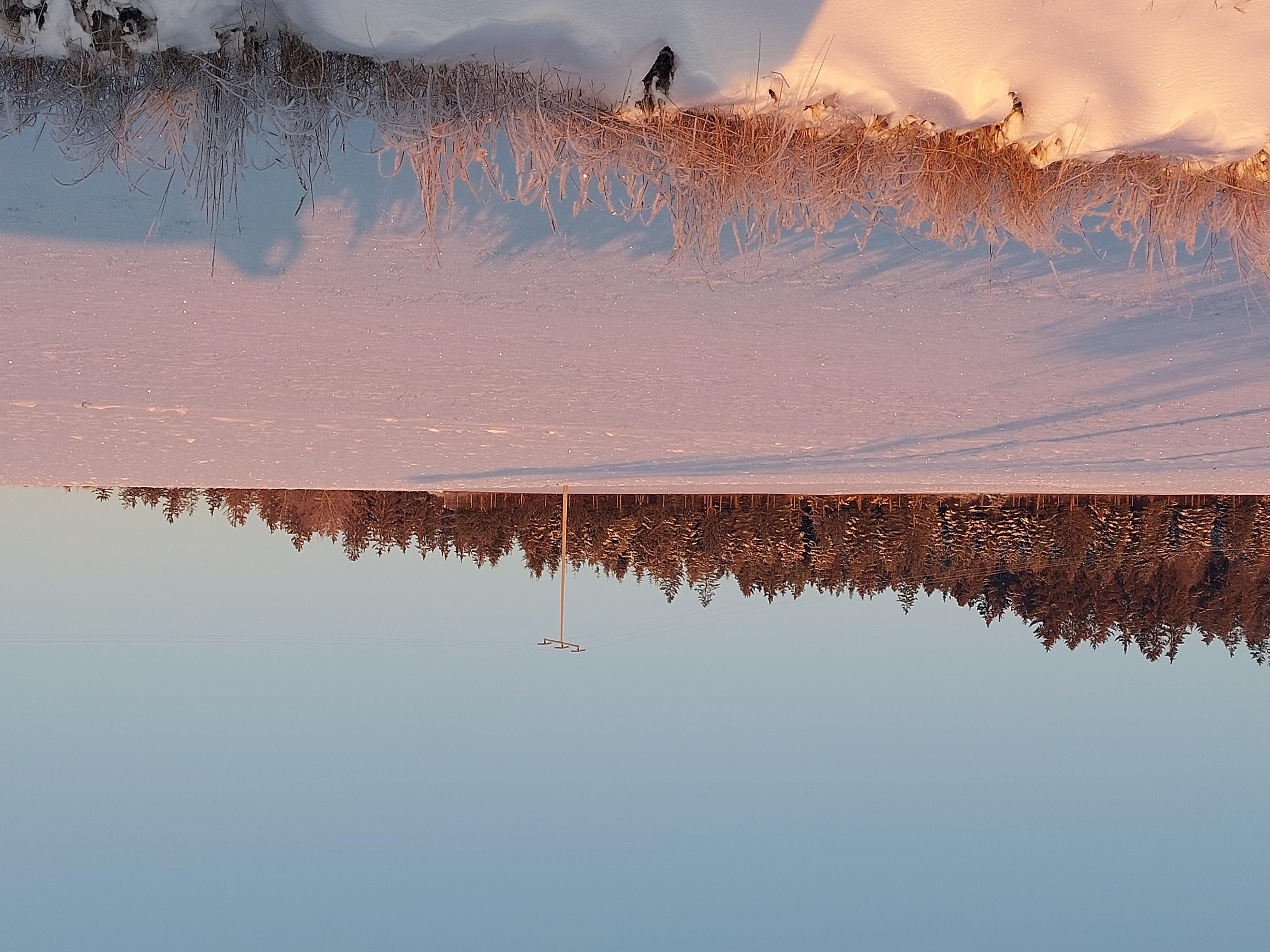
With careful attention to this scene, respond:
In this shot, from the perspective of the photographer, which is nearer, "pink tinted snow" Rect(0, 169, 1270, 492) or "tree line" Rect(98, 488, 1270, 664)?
"pink tinted snow" Rect(0, 169, 1270, 492)

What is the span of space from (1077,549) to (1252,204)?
75.2 inches

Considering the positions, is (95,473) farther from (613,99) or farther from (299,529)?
(613,99)

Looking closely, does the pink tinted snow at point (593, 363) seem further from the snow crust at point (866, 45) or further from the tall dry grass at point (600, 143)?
the snow crust at point (866, 45)

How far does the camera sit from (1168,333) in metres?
3.19

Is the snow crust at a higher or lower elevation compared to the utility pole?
higher

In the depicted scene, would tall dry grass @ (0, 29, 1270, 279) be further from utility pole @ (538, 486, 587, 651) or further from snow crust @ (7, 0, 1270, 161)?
utility pole @ (538, 486, 587, 651)

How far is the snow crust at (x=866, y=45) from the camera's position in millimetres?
2084

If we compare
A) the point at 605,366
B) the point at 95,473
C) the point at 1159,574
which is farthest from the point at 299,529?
the point at 1159,574

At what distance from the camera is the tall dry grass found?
7.29 feet

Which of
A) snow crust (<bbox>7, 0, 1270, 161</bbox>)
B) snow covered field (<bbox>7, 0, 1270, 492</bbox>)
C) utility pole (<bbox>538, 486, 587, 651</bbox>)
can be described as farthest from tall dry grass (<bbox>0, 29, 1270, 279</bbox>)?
utility pole (<bbox>538, 486, 587, 651</bbox>)

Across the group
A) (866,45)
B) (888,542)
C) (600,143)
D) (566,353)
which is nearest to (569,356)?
(566,353)

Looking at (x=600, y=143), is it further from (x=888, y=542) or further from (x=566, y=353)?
(x=888, y=542)

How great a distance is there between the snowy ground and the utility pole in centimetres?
12

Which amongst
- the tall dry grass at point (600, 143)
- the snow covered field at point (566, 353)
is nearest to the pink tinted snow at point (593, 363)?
the snow covered field at point (566, 353)
